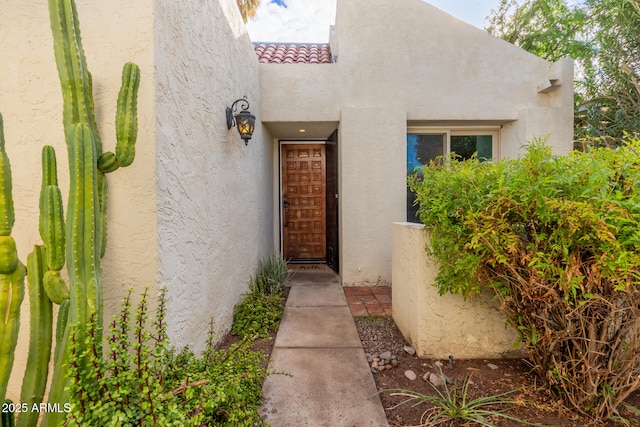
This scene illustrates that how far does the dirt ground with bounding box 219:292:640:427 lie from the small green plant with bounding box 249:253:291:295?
924 millimetres

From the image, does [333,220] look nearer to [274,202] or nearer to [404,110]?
[274,202]

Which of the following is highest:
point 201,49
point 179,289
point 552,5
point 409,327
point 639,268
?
point 552,5

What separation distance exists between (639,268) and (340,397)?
1.89 meters

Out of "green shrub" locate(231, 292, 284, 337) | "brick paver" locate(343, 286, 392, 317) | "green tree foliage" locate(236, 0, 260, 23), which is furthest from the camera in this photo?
"green tree foliage" locate(236, 0, 260, 23)

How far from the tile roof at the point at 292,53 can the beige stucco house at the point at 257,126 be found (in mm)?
540

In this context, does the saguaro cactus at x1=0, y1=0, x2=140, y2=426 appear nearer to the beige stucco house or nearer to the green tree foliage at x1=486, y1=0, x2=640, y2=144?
the beige stucco house

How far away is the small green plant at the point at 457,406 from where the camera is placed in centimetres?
A: 162

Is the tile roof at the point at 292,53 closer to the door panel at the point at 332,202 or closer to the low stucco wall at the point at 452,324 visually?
the door panel at the point at 332,202

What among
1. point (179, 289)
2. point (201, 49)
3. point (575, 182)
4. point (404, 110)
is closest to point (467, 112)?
point (404, 110)

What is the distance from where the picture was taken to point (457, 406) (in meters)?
1.73

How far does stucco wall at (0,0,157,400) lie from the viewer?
5.13 feet

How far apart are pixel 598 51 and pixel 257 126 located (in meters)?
7.38

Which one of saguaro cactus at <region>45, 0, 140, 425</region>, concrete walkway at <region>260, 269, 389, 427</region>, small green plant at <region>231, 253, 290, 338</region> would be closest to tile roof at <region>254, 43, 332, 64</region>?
small green plant at <region>231, 253, 290, 338</region>

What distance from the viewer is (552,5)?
268 inches
